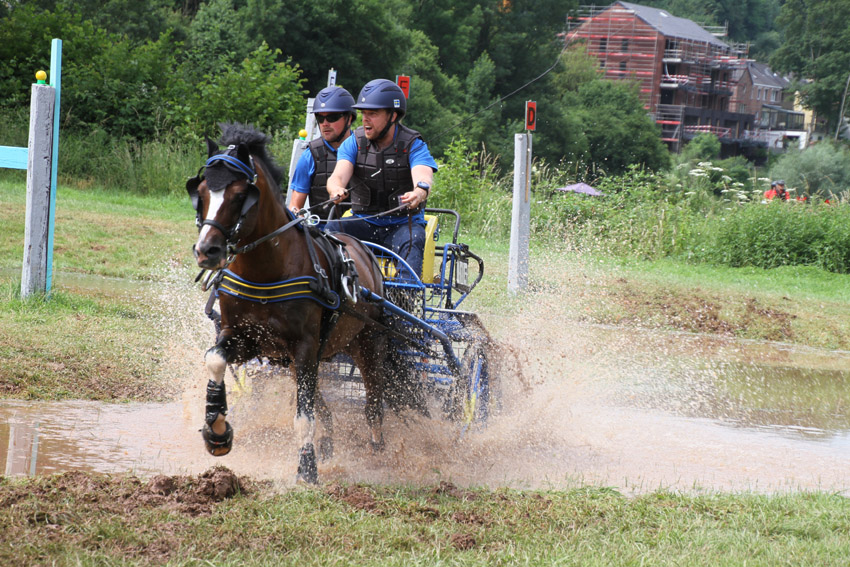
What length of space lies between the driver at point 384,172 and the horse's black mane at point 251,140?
1.32 m

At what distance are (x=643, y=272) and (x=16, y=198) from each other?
33.2 ft

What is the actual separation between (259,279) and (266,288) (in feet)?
0.19

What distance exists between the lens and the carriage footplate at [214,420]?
4.85 m

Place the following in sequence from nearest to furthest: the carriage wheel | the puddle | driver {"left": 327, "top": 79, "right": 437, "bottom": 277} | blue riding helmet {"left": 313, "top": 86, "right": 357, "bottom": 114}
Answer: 1. the puddle
2. driver {"left": 327, "top": 79, "right": 437, "bottom": 277}
3. the carriage wheel
4. blue riding helmet {"left": 313, "top": 86, "right": 357, "bottom": 114}

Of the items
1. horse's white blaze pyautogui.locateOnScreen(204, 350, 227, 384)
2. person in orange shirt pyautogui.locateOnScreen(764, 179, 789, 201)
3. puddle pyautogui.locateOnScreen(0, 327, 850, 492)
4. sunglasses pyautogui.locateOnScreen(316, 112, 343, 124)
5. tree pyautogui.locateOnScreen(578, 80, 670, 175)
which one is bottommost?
puddle pyautogui.locateOnScreen(0, 327, 850, 492)

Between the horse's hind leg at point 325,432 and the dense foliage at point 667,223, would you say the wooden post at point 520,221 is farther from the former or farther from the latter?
the horse's hind leg at point 325,432

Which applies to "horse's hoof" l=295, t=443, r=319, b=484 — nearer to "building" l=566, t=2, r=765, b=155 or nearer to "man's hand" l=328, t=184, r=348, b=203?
"man's hand" l=328, t=184, r=348, b=203

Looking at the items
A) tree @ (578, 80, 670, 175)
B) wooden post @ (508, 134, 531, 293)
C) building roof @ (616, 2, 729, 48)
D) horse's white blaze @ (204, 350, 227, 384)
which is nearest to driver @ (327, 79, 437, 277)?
horse's white blaze @ (204, 350, 227, 384)

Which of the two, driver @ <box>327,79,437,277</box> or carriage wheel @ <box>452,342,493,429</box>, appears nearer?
driver @ <box>327,79,437,277</box>

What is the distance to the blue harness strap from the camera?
4.86 meters

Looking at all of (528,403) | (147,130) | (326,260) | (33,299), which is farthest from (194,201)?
(147,130)

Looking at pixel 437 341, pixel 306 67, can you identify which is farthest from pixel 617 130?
pixel 437 341

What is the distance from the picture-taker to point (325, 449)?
586 cm

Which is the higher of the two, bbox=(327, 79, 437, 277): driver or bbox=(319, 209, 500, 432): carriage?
bbox=(327, 79, 437, 277): driver
